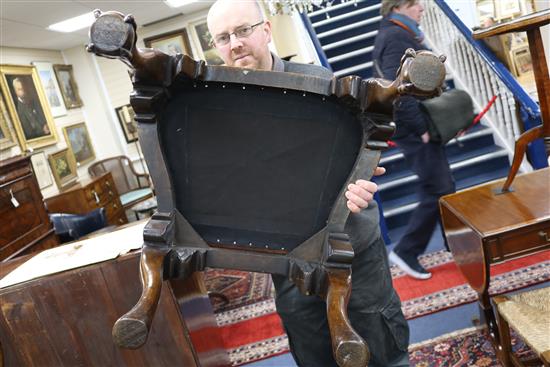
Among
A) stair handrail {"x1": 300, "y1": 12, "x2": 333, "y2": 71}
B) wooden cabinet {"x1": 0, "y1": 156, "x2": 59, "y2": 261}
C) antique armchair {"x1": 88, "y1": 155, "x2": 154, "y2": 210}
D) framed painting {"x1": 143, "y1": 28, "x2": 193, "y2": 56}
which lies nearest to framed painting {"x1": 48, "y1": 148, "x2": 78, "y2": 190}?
antique armchair {"x1": 88, "y1": 155, "x2": 154, "y2": 210}

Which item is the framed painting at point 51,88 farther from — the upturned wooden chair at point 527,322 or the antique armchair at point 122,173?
the upturned wooden chair at point 527,322

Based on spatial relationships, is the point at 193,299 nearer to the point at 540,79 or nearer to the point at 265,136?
the point at 265,136

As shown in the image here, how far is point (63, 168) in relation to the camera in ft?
23.7

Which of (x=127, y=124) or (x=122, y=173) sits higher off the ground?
(x=127, y=124)

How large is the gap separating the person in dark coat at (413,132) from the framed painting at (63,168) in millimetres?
5414

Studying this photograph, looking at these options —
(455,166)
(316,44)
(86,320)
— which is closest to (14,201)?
(86,320)

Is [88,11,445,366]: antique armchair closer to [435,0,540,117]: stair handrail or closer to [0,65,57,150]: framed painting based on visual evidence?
[435,0,540,117]: stair handrail

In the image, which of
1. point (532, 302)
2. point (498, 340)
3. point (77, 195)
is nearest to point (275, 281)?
point (532, 302)

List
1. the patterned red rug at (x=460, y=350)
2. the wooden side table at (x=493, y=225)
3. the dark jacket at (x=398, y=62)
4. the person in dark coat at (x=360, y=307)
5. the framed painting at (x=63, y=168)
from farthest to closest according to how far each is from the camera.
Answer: the framed painting at (x=63, y=168), the dark jacket at (x=398, y=62), the patterned red rug at (x=460, y=350), the wooden side table at (x=493, y=225), the person in dark coat at (x=360, y=307)

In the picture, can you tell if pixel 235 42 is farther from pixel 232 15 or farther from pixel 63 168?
pixel 63 168

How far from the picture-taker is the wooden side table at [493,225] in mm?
2119

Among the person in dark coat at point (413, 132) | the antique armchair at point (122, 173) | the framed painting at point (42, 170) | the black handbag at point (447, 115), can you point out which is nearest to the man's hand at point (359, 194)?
the person in dark coat at point (413, 132)

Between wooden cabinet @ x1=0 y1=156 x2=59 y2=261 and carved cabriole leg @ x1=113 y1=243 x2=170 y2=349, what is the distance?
266 centimetres

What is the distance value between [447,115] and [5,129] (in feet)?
17.4
